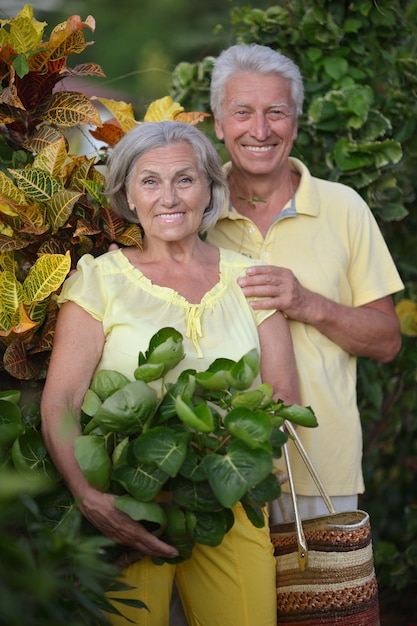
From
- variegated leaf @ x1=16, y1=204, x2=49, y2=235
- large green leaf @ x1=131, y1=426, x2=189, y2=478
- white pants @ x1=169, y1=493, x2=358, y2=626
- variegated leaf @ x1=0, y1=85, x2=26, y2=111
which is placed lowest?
white pants @ x1=169, y1=493, x2=358, y2=626

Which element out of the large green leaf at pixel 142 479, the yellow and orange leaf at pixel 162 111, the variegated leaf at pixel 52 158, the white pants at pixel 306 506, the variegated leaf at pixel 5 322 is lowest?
→ the white pants at pixel 306 506

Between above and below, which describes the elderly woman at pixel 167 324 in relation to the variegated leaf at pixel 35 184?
below

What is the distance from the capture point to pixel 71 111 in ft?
8.06

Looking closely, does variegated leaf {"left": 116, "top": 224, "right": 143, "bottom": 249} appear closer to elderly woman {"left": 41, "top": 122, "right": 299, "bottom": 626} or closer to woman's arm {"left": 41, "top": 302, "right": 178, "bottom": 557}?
elderly woman {"left": 41, "top": 122, "right": 299, "bottom": 626}

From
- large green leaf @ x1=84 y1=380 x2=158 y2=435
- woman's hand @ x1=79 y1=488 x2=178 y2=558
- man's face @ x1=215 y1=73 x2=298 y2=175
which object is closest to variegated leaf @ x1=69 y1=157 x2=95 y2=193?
man's face @ x1=215 y1=73 x2=298 y2=175

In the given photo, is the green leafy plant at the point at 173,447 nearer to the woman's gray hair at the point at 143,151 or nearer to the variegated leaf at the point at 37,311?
the variegated leaf at the point at 37,311

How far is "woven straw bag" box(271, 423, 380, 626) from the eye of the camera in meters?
2.17

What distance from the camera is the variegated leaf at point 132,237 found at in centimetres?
245

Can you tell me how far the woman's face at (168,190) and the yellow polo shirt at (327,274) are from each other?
0.42 m

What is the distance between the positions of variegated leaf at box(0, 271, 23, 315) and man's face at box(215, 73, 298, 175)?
34.8 inches

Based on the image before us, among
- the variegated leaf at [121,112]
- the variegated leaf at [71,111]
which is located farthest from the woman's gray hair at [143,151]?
the variegated leaf at [121,112]

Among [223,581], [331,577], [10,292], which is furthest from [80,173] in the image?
[331,577]

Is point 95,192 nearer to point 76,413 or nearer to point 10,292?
point 10,292

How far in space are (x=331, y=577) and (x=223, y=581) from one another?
25cm
